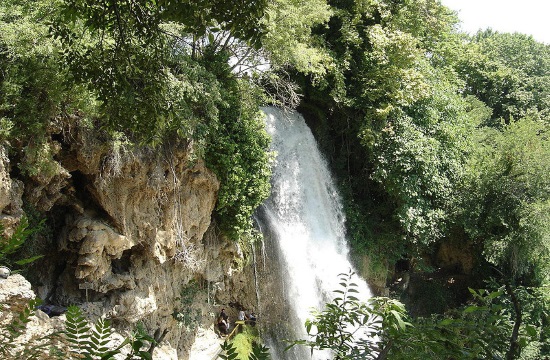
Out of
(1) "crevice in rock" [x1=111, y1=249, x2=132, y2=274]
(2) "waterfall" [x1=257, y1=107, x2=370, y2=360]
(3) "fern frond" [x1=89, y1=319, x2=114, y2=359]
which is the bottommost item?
(3) "fern frond" [x1=89, y1=319, x2=114, y2=359]

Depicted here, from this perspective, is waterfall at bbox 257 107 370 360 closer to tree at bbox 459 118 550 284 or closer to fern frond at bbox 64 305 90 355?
tree at bbox 459 118 550 284

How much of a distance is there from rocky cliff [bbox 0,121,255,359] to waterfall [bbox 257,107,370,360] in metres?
1.92

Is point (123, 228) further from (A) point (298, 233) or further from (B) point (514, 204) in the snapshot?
(B) point (514, 204)

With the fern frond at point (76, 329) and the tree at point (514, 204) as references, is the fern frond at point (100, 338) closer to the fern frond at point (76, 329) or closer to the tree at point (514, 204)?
the fern frond at point (76, 329)

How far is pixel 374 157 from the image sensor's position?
16719 mm

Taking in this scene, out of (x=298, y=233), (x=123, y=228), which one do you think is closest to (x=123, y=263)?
(x=123, y=228)

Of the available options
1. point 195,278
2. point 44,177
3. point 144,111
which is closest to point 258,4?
point 144,111

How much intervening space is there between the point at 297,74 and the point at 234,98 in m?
4.65

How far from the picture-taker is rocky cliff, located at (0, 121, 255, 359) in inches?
356

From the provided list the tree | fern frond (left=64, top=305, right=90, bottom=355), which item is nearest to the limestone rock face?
fern frond (left=64, top=305, right=90, bottom=355)

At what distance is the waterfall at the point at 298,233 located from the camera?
14.1 m

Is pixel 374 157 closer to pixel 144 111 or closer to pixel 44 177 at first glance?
pixel 44 177

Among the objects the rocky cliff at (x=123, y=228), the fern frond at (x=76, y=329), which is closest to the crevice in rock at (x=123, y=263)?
the rocky cliff at (x=123, y=228)

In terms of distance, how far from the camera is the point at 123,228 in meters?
10.2
